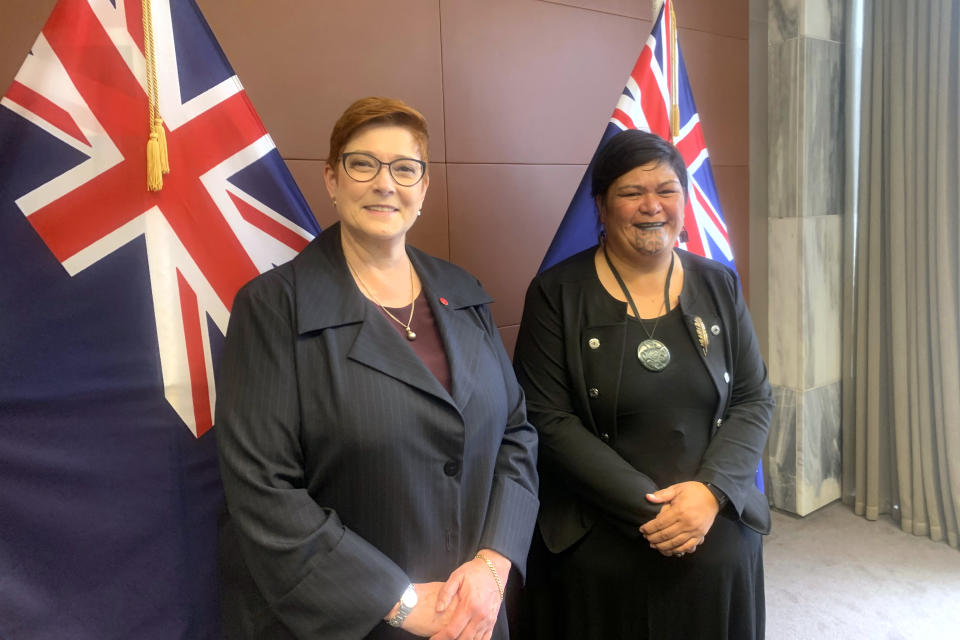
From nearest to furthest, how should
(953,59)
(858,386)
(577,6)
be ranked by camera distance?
(577,6) → (953,59) → (858,386)

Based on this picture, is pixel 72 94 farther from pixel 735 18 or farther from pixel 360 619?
pixel 735 18

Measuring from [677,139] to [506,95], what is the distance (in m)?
0.57

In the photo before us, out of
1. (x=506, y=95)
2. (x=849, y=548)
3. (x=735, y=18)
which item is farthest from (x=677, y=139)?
(x=849, y=548)

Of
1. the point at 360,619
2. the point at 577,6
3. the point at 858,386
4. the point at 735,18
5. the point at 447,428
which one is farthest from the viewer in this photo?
the point at 858,386

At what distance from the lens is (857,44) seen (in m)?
3.03

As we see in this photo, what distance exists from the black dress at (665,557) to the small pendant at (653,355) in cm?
1

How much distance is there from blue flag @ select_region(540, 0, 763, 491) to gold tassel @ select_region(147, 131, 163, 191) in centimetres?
105

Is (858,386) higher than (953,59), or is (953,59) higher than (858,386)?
(953,59)

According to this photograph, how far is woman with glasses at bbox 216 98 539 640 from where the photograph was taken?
1160 mm

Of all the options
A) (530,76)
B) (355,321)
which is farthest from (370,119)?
(530,76)

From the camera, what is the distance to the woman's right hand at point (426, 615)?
1215 mm

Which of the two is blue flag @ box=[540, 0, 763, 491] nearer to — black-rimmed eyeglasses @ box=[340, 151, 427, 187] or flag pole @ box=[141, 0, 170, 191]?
black-rimmed eyeglasses @ box=[340, 151, 427, 187]

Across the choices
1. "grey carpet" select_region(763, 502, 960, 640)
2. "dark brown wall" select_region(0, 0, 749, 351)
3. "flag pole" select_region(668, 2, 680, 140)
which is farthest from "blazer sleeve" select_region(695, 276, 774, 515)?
"grey carpet" select_region(763, 502, 960, 640)

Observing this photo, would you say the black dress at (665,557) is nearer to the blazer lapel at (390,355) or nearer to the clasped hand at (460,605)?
the clasped hand at (460,605)
